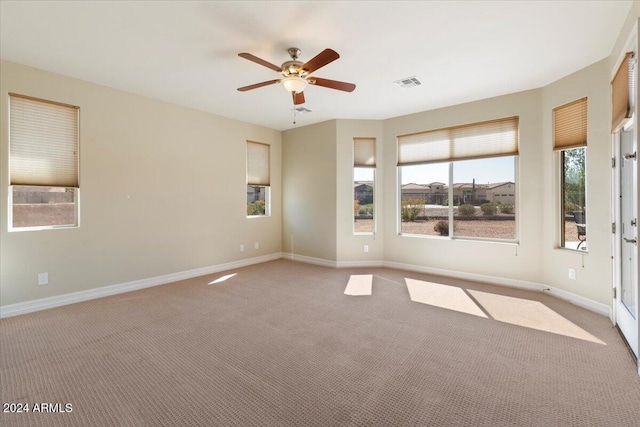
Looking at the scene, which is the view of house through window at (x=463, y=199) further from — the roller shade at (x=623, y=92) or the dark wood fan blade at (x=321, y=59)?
the dark wood fan blade at (x=321, y=59)

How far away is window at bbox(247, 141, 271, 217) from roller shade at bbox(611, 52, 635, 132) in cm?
540

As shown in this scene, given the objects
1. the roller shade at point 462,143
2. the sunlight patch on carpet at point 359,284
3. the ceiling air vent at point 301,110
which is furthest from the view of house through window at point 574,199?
the ceiling air vent at point 301,110

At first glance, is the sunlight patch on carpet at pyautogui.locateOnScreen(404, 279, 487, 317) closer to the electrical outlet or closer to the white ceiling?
the white ceiling

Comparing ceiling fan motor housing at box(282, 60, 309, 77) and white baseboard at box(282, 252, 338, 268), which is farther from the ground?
ceiling fan motor housing at box(282, 60, 309, 77)

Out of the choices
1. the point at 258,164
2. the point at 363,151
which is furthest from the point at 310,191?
the point at 363,151

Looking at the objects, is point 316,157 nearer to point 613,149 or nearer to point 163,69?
point 163,69

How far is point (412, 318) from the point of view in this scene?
10.7 ft

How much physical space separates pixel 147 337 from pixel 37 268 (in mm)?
1953

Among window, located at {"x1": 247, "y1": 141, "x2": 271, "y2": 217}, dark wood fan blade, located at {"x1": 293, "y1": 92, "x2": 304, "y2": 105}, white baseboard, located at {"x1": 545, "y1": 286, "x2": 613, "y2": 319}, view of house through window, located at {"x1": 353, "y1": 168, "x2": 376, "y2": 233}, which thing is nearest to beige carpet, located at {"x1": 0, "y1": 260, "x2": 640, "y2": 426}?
white baseboard, located at {"x1": 545, "y1": 286, "x2": 613, "y2": 319}

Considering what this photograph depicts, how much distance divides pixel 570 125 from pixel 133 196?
6101mm

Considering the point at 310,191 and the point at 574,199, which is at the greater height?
the point at 310,191

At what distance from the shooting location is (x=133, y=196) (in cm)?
439

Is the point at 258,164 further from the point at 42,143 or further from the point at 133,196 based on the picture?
the point at 42,143

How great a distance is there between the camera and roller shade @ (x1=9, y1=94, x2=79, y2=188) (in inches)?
135
